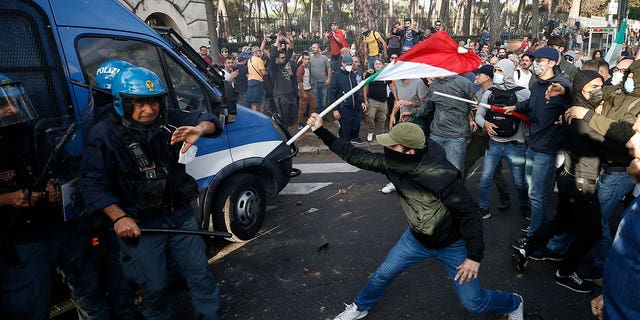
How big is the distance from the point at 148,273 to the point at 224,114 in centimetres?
198

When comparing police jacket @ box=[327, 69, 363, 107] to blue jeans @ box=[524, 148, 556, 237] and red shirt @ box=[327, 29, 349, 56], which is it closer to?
red shirt @ box=[327, 29, 349, 56]

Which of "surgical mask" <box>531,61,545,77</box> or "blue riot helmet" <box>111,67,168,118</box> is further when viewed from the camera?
"surgical mask" <box>531,61,545,77</box>

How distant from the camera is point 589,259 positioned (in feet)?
13.9

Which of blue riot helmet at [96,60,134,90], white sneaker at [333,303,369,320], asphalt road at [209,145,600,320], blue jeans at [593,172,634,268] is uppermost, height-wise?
blue riot helmet at [96,60,134,90]

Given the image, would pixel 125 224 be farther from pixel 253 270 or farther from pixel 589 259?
pixel 589 259

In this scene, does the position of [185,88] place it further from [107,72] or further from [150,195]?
[150,195]

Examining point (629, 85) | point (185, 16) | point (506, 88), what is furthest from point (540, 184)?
point (185, 16)

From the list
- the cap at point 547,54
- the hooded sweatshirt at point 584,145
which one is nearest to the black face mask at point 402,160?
the hooded sweatshirt at point 584,145

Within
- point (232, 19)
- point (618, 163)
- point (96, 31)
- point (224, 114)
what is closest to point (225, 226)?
point (224, 114)

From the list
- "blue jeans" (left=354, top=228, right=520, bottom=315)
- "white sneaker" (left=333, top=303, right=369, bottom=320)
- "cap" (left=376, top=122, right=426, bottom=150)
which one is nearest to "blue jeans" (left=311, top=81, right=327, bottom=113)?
"white sneaker" (left=333, top=303, right=369, bottom=320)

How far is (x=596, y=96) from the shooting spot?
143 inches

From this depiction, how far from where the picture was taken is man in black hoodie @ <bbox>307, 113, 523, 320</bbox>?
2.71m

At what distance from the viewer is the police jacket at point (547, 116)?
4.12 metres

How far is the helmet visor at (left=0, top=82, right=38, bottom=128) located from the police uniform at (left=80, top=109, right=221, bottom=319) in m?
0.38
